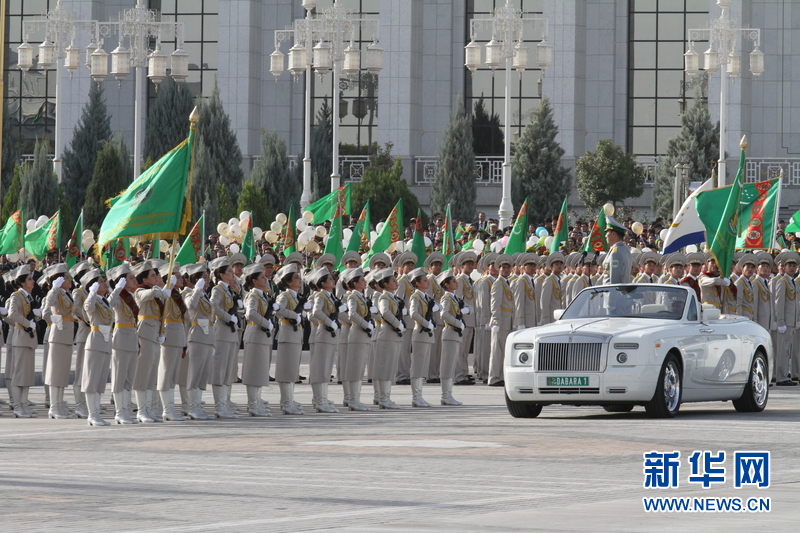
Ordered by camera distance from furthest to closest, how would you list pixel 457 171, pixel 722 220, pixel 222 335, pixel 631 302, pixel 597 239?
pixel 457 171, pixel 597 239, pixel 722 220, pixel 222 335, pixel 631 302

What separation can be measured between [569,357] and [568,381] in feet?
0.83

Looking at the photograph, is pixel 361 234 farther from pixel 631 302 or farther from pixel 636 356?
pixel 636 356

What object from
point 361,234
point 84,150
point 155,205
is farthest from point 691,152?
point 155,205

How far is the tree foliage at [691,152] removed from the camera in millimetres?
50219

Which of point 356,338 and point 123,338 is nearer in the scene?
point 123,338

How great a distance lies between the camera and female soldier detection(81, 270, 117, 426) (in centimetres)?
1756

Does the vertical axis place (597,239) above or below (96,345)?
above

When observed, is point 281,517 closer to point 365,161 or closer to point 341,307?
point 341,307

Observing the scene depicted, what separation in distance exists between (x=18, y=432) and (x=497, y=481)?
21.1 feet

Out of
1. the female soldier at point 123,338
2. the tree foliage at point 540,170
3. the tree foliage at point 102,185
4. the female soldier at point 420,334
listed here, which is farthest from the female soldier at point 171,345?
the tree foliage at point 540,170

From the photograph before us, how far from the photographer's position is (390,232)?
95.9 ft

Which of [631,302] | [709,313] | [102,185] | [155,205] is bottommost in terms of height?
[709,313]

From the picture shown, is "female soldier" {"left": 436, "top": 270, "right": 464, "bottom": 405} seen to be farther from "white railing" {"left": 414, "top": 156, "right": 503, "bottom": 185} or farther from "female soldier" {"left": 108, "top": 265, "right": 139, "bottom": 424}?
"white railing" {"left": 414, "top": 156, "right": 503, "bottom": 185}

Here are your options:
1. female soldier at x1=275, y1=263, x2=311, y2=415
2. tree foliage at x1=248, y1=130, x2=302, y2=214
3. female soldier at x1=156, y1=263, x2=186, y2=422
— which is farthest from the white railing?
female soldier at x1=156, y1=263, x2=186, y2=422
